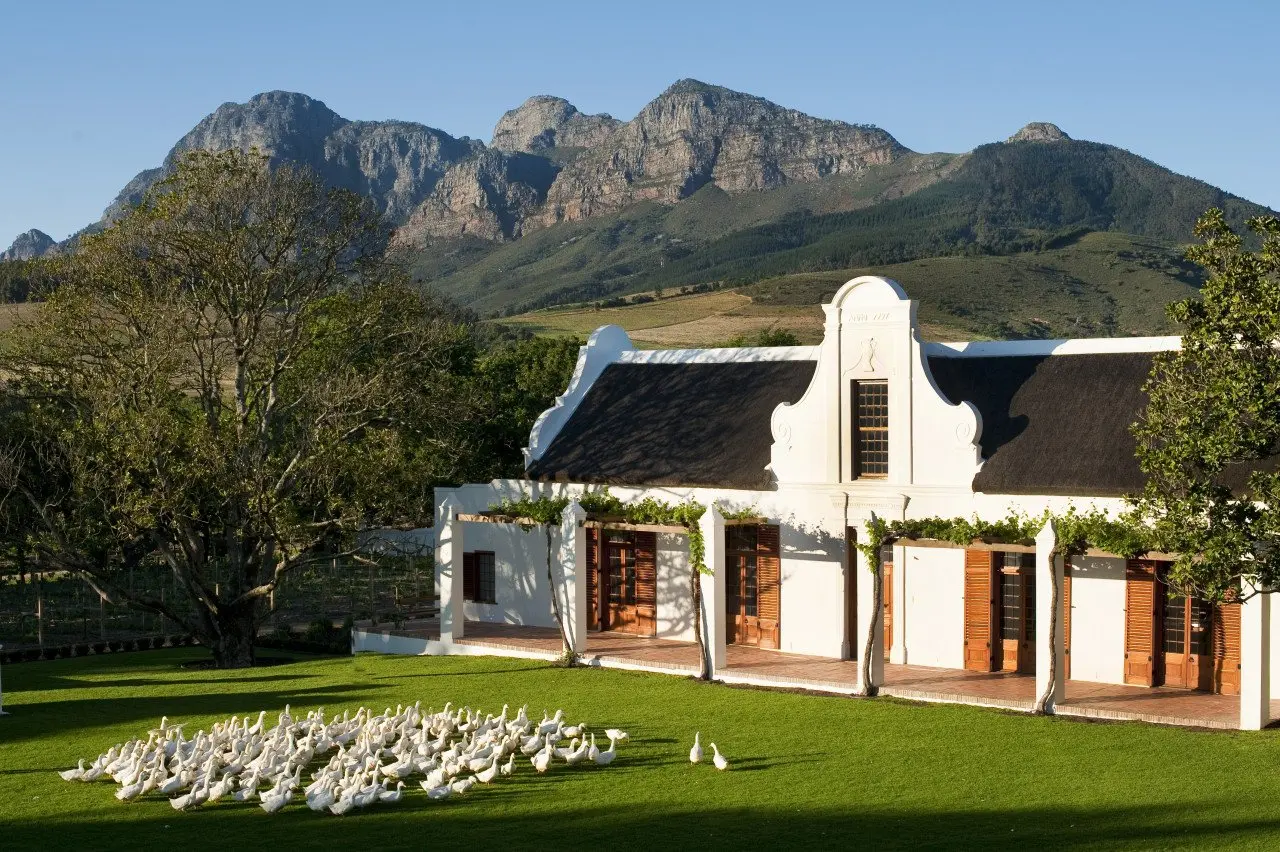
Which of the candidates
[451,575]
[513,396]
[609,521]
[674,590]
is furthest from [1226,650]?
[513,396]

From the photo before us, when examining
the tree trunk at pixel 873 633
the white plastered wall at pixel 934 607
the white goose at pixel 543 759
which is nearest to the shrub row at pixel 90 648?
the white plastered wall at pixel 934 607

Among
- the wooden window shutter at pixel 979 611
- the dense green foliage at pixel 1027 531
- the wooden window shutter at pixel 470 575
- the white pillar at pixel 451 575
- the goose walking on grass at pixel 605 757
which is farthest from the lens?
the wooden window shutter at pixel 470 575

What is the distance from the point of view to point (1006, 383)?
2678 cm

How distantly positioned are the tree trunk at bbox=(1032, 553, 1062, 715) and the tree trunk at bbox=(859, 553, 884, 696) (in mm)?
2982

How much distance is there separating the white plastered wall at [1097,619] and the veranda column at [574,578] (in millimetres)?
9699

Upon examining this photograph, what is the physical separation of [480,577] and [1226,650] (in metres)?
17.9

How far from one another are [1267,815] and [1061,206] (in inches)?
6356

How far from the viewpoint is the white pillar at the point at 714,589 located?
26.4 metres

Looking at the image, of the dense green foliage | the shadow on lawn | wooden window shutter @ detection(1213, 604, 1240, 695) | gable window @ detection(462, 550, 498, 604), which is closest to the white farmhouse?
wooden window shutter @ detection(1213, 604, 1240, 695)

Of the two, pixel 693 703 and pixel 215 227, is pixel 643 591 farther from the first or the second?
pixel 215 227

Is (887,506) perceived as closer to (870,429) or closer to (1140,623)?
(870,429)

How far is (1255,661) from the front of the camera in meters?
20.6

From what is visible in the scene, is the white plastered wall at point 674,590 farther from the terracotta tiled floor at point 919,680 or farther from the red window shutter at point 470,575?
the red window shutter at point 470,575

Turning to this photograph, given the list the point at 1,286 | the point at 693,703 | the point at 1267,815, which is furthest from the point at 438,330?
the point at 1,286
